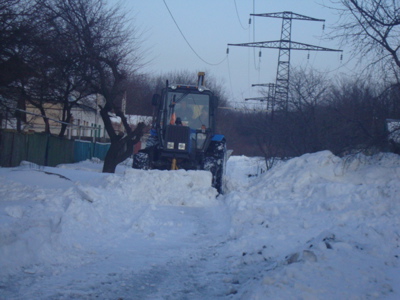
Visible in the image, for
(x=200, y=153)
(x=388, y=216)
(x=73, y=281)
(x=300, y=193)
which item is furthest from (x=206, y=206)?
(x=73, y=281)

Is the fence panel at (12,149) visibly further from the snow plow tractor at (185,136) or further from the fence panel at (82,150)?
the fence panel at (82,150)

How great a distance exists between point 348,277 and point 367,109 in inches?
319

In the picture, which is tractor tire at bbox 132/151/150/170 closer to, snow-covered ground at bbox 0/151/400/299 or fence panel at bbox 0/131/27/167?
snow-covered ground at bbox 0/151/400/299

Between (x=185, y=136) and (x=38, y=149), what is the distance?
33.7 feet

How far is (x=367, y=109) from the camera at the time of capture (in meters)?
12.7

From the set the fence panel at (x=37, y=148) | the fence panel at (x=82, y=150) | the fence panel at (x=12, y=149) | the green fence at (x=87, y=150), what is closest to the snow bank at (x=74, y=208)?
the fence panel at (x=12, y=149)

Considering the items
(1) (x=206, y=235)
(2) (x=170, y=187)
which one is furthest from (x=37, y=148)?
(1) (x=206, y=235)

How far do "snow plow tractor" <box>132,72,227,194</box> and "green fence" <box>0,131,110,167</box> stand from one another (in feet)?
21.1

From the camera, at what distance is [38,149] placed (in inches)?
888

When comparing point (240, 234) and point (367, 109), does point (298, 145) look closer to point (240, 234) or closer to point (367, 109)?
point (367, 109)

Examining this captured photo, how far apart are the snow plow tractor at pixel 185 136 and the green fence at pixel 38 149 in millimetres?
6443

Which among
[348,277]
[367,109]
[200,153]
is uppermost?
[367,109]

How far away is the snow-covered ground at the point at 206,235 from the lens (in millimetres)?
5613

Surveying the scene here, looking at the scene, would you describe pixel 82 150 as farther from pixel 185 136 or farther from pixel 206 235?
pixel 206 235
